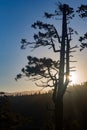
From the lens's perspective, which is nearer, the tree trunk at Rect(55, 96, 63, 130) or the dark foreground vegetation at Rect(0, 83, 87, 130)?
the tree trunk at Rect(55, 96, 63, 130)

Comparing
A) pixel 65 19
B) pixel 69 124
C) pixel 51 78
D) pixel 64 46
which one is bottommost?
pixel 69 124

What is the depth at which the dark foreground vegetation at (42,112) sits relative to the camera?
28281mm

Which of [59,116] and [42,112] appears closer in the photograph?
[59,116]

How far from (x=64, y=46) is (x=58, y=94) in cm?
337

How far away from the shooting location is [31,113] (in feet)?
209

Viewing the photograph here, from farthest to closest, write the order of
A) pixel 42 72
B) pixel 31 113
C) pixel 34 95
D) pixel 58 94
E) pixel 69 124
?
pixel 34 95
pixel 31 113
pixel 69 124
pixel 42 72
pixel 58 94

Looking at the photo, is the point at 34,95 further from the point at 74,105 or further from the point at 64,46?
the point at 64,46

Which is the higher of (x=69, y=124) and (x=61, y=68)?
(x=61, y=68)

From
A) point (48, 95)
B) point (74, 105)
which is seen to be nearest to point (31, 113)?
point (48, 95)

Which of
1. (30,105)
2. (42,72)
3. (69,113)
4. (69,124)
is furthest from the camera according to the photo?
(30,105)

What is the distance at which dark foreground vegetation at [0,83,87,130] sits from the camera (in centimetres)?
2828

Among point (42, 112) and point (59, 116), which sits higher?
point (42, 112)

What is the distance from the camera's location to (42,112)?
61031mm

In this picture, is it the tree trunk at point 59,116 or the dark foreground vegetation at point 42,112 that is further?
the dark foreground vegetation at point 42,112
